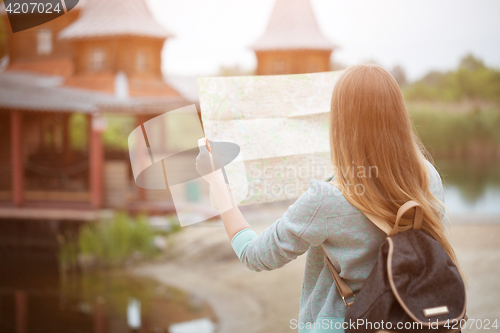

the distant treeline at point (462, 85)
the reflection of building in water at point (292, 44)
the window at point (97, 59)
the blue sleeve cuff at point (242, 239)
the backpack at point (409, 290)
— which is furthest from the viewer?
the window at point (97, 59)

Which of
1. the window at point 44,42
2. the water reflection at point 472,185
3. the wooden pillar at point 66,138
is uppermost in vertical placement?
the window at point 44,42

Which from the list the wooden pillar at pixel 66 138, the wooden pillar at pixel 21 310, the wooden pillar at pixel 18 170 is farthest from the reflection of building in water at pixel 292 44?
the wooden pillar at pixel 21 310

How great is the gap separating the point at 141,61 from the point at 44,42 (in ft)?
6.99

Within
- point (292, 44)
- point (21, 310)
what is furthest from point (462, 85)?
point (21, 310)

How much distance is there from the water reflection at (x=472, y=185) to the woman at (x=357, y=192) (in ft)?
19.1

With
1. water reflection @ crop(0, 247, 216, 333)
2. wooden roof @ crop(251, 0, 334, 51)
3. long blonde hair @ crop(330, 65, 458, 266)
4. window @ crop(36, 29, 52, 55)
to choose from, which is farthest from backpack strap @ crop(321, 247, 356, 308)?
window @ crop(36, 29, 52, 55)

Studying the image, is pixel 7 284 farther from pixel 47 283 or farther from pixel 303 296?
pixel 303 296

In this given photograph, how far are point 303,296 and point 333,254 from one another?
0.13 metres

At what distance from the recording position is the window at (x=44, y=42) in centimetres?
770

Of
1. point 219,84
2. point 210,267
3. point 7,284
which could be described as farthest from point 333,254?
point 7,284

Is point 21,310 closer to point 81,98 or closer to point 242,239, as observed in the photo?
point 81,98

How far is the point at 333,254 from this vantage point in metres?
0.71

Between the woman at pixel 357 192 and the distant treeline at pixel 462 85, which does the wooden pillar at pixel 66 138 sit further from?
the woman at pixel 357 192

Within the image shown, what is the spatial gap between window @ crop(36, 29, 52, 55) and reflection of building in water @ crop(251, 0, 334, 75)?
12.7 ft
